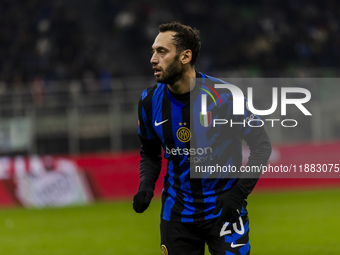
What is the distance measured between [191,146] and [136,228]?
6.56m

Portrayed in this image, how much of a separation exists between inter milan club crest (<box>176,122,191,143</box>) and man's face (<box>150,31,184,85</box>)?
0.29m

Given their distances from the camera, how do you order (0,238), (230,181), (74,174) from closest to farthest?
(230,181)
(0,238)
(74,174)

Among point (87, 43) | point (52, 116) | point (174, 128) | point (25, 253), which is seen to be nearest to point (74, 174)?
point (52, 116)

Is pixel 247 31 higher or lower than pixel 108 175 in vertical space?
higher

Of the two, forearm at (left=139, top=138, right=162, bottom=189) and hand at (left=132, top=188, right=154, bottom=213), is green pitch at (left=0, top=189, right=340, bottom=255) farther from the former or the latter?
hand at (left=132, top=188, right=154, bottom=213)

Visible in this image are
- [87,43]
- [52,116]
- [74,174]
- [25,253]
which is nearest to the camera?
[25,253]

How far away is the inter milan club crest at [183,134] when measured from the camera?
13.6 ft

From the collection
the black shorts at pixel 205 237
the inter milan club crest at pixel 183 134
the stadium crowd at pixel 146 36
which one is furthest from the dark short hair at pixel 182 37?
the stadium crowd at pixel 146 36

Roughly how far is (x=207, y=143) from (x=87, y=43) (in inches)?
607

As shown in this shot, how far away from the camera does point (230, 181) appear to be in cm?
414

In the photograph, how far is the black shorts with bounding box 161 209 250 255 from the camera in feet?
13.4

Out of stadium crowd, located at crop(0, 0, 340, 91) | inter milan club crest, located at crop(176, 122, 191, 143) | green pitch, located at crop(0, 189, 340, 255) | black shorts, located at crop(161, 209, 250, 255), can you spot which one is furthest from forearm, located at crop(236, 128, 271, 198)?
stadium crowd, located at crop(0, 0, 340, 91)

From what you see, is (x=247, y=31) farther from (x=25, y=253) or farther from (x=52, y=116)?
(x=25, y=253)

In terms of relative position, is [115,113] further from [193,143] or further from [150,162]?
[193,143]
